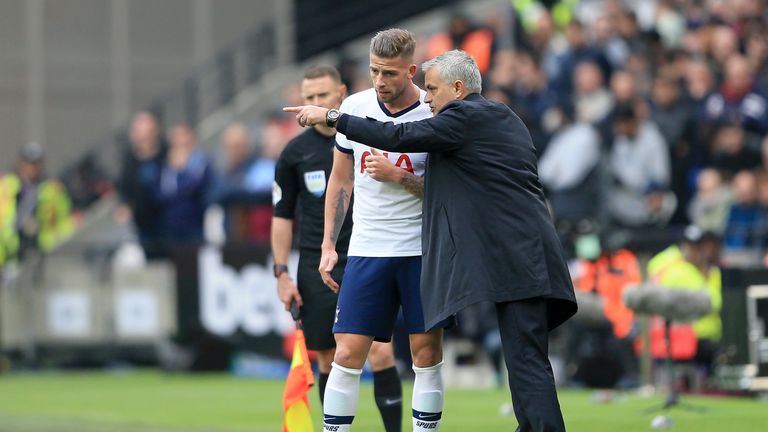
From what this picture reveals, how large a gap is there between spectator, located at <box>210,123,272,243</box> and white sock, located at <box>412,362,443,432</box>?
36.1 ft

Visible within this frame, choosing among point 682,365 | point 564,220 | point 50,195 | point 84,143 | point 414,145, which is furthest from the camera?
point 84,143

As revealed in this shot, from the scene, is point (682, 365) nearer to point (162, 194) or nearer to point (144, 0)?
point (162, 194)

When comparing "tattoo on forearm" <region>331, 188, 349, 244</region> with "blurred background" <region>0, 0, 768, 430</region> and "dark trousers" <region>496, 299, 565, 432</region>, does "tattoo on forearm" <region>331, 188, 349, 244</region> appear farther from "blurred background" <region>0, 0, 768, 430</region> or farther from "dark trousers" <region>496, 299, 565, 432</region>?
"blurred background" <region>0, 0, 768, 430</region>

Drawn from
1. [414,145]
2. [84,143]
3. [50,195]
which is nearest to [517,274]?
[414,145]

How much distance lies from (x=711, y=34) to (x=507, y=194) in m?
9.68

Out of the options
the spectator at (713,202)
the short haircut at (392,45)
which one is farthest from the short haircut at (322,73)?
the spectator at (713,202)

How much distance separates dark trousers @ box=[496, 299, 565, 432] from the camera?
8.15 meters

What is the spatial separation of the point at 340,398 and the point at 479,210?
1.39 m

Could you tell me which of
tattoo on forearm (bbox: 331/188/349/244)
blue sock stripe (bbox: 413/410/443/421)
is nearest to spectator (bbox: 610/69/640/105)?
tattoo on forearm (bbox: 331/188/349/244)

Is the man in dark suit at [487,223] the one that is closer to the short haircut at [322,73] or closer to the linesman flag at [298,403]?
the linesman flag at [298,403]

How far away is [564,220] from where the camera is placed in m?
16.3

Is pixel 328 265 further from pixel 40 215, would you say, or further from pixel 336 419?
pixel 40 215

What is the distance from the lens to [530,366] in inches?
324

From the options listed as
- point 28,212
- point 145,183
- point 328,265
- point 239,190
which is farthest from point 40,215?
point 328,265
